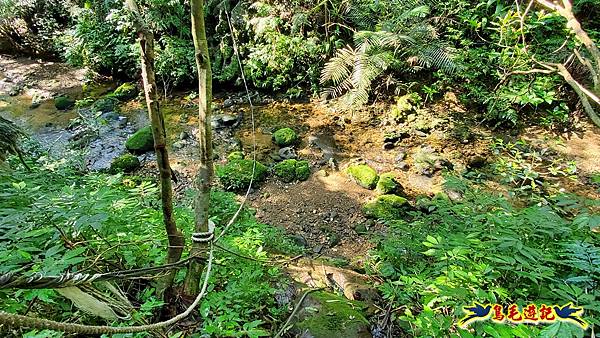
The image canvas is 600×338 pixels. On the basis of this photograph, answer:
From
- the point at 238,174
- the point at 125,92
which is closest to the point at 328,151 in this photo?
the point at 238,174

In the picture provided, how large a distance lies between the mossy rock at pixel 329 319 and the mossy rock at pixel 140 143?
465cm

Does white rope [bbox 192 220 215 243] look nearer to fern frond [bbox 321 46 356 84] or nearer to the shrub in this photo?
fern frond [bbox 321 46 356 84]

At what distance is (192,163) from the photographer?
575cm

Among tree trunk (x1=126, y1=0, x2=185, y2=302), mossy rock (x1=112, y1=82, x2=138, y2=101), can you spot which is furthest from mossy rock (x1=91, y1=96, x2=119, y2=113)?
tree trunk (x1=126, y1=0, x2=185, y2=302)

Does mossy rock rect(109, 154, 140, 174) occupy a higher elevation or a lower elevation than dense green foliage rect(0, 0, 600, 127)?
lower

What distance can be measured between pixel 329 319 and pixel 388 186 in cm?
314

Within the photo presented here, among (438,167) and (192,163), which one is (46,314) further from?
(438,167)

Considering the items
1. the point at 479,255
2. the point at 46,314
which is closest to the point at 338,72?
the point at 479,255

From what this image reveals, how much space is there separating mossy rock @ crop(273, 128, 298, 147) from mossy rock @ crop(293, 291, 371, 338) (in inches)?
154

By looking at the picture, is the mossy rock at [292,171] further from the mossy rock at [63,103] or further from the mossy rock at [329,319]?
the mossy rock at [63,103]

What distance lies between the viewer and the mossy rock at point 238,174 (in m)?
5.11

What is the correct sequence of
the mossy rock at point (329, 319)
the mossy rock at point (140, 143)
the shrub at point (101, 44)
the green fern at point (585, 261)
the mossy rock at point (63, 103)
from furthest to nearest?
1. the shrub at point (101, 44)
2. the mossy rock at point (63, 103)
3. the mossy rock at point (140, 143)
4. the mossy rock at point (329, 319)
5. the green fern at point (585, 261)

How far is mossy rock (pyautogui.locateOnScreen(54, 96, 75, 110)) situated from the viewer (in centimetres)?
751

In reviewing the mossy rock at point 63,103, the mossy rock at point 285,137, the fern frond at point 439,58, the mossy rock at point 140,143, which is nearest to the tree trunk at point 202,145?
the mossy rock at point 285,137
